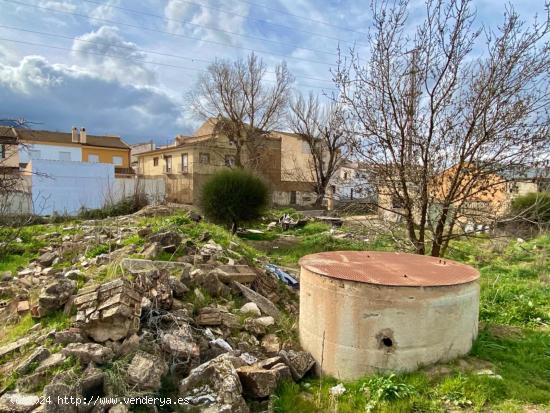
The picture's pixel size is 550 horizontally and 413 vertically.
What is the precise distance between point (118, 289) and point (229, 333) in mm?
1349

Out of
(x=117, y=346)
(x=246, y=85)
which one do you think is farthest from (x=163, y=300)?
(x=246, y=85)

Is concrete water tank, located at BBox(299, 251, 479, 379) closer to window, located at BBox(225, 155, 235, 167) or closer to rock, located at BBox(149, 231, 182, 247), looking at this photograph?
rock, located at BBox(149, 231, 182, 247)

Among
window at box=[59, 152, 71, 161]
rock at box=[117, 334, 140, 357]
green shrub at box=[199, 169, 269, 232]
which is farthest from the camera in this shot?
window at box=[59, 152, 71, 161]

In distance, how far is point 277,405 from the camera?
131 inches

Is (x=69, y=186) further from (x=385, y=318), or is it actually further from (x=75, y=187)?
(x=385, y=318)

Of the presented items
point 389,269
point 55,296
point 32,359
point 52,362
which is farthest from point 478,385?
point 55,296

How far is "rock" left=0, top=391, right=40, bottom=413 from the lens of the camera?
2805 millimetres

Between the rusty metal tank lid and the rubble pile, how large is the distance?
3.23 ft

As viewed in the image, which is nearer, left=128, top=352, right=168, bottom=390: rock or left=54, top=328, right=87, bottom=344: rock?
left=128, top=352, right=168, bottom=390: rock

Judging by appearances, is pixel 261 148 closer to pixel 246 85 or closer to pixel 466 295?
pixel 246 85

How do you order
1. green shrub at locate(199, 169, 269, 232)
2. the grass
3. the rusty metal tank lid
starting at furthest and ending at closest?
green shrub at locate(199, 169, 269, 232) < the rusty metal tank lid < the grass

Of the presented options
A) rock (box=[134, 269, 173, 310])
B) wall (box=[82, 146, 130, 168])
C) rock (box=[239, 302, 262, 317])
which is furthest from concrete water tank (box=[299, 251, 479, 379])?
wall (box=[82, 146, 130, 168])

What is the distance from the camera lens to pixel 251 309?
5059 mm

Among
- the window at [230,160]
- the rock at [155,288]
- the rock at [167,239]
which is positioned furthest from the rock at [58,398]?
the window at [230,160]
